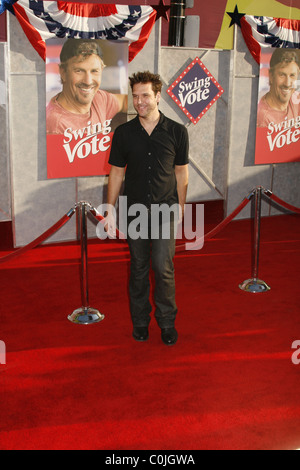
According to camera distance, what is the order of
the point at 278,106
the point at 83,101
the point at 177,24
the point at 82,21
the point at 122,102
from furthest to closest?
the point at 278,106 → the point at 177,24 → the point at 122,102 → the point at 83,101 → the point at 82,21

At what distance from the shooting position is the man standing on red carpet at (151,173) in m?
4.02

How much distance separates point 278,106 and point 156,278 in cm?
551

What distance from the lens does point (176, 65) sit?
7.83 meters

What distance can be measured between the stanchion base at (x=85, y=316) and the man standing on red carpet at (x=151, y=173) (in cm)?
81

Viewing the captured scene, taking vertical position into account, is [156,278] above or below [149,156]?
below

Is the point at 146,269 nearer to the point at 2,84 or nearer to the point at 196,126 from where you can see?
the point at 2,84

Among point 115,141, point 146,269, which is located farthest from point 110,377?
point 115,141

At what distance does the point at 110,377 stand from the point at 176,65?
5338 mm

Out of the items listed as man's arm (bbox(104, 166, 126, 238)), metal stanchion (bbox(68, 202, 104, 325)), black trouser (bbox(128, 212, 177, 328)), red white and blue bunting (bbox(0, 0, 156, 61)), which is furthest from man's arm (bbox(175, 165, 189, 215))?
red white and blue bunting (bbox(0, 0, 156, 61))

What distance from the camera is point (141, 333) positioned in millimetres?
4496

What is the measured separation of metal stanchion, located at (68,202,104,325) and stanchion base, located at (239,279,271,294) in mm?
1710

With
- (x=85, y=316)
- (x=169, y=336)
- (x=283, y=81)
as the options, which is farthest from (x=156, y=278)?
(x=283, y=81)

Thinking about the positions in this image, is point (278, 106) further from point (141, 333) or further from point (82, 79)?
point (141, 333)

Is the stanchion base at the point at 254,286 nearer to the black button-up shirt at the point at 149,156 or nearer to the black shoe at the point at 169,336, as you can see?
the black shoe at the point at 169,336
